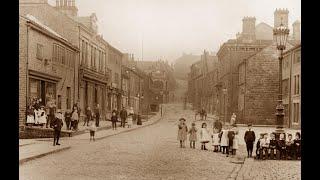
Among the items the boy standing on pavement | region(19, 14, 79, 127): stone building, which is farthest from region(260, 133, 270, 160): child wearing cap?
region(19, 14, 79, 127): stone building

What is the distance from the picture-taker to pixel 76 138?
20312 mm

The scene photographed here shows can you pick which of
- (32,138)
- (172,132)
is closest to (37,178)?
(32,138)

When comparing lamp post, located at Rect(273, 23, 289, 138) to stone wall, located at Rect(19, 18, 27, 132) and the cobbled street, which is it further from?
stone wall, located at Rect(19, 18, 27, 132)

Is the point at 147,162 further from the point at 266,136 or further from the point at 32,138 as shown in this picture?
the point at 32,138

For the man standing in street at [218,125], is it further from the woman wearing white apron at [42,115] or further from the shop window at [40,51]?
the woman wearing white apron at [42,115]

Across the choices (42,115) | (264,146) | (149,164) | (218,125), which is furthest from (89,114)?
(264,146)

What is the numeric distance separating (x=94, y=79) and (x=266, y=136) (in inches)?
209

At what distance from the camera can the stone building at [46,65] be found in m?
14.1

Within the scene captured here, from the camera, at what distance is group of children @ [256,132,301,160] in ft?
49.4

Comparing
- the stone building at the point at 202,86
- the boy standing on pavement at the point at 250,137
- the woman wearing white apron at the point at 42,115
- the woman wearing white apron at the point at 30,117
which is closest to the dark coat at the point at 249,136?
the boy standing on pavement at the point at 250,137

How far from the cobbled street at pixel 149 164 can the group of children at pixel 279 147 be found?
0.40 m

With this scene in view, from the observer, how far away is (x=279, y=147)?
609 inches

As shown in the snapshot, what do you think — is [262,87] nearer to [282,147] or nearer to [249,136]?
[249,136]

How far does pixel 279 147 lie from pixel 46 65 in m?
7.52
